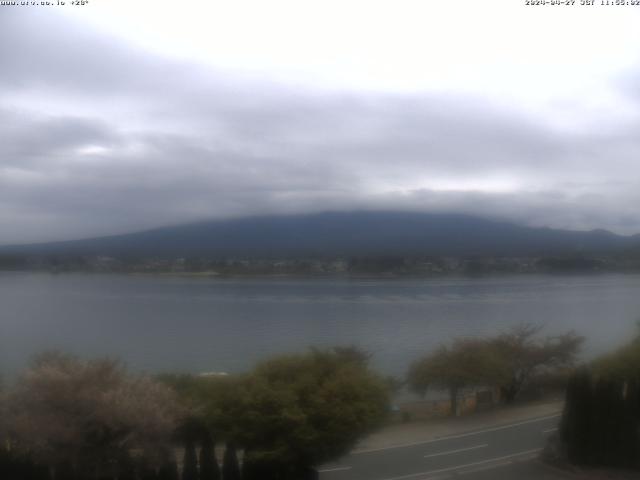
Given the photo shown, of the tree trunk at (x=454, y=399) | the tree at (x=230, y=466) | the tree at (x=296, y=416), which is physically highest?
the tree at (x=296, y=416)

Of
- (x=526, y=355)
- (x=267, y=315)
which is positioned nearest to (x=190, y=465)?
(x=526, y=355)

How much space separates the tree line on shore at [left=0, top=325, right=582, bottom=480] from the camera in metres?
10.5

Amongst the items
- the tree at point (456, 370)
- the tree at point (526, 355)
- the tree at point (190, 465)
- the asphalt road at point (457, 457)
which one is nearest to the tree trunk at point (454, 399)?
the tree at point (456, 370)

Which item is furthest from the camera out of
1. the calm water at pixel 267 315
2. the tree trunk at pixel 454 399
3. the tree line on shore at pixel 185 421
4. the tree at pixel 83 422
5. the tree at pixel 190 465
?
the calm water at pixel 267 315

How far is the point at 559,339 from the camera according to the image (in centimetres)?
2620

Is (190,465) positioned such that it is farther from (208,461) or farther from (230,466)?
(230,466)

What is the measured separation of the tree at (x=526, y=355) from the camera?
2191cm

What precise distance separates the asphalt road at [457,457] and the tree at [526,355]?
5.39m

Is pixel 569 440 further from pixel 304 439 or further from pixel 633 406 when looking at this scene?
pixel 304 439

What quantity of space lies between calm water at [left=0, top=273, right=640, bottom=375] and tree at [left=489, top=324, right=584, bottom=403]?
1038 millimetres

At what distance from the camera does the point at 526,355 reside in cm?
2388

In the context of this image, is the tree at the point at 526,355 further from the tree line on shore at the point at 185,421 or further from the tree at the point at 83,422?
the tree at the point at 83,422

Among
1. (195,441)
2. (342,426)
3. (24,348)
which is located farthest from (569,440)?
(24,348)

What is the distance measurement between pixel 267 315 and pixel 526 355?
14983mm
